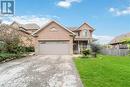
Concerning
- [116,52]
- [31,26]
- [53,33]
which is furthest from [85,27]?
[31,26]

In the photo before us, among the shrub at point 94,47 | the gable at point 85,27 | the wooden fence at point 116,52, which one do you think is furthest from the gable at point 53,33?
the gable at point 85,27

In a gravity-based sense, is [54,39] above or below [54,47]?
above

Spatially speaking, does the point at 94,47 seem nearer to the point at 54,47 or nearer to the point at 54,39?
the point at 54,47

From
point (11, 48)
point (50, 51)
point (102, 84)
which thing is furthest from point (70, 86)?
point (50, 51)

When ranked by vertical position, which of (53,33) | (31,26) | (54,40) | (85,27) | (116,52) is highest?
(31,26)

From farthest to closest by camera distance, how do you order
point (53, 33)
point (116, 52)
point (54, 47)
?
point (116, 52)
point (53, 33)
point (54, 47)

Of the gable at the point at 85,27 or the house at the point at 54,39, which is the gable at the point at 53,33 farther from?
the gable at the point at 85,27

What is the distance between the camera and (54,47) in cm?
4181

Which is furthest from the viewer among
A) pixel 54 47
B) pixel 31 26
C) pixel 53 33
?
pixel 31 26

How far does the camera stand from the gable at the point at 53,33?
42094 millimetres

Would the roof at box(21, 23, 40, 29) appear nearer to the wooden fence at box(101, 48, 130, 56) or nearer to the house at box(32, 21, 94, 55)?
the house at box(32, 21, 94, 55)

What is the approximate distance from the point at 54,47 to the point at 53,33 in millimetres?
2257

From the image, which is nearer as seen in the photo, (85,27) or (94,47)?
(94,47)

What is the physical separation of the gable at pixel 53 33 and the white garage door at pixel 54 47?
0.78 m
